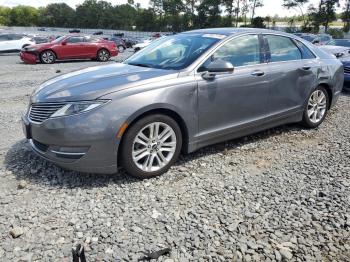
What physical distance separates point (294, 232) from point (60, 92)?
2.61m

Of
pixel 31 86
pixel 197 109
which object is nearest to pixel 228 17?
pixel 31 86

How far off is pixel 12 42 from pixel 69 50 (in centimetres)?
798

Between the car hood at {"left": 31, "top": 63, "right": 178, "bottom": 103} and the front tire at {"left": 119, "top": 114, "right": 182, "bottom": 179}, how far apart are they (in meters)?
0.42

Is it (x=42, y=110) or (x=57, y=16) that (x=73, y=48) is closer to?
(x=42, y=110)

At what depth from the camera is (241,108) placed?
4348 mm

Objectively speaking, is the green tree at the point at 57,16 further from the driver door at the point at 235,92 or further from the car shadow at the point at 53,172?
the driver door at the point at 235,92

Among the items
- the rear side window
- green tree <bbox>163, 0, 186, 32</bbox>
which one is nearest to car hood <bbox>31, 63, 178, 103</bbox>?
the rear side window

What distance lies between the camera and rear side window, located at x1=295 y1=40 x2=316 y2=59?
5234mm

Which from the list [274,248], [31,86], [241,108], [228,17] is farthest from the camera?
[228,17]

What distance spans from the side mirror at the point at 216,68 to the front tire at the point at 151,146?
671 millimetres

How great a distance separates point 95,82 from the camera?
3.69m

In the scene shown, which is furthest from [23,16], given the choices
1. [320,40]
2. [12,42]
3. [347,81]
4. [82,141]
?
[82,141]

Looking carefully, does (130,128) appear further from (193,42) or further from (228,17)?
(228,17)

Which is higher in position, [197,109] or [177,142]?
[197,109]
